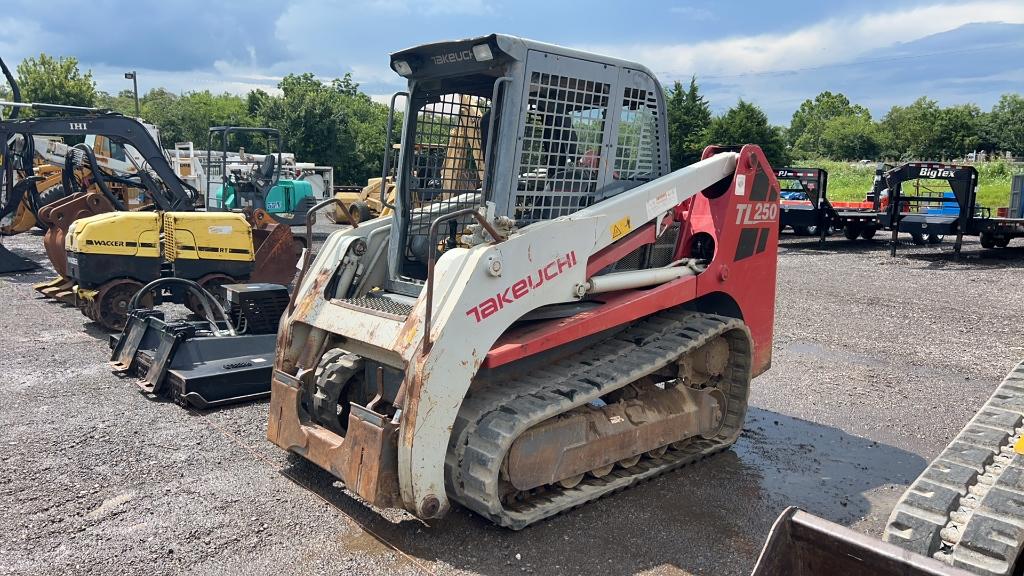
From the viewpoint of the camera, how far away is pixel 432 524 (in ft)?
14.5

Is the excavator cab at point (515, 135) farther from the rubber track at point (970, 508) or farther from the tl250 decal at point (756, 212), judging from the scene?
the rubber track at point (970, 508)

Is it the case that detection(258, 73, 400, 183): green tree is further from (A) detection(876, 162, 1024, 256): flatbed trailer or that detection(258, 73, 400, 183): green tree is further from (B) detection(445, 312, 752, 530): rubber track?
(B) detection(445, 312, 752, 530): rubber track

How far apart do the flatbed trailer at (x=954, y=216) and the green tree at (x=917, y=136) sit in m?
60.7

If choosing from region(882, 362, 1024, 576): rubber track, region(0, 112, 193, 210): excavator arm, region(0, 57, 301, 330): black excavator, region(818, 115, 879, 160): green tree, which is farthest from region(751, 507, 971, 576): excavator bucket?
region(818, 115, 879, 160): green tree

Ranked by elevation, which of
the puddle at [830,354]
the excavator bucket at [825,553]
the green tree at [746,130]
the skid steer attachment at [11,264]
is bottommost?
the skid steer attachment at [11,264]

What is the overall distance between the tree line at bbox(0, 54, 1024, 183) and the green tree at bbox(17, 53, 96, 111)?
0.06 metres

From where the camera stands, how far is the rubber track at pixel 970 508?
2.65 metres

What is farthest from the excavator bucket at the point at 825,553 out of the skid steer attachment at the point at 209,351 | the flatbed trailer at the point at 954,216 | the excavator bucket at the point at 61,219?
the flatbed trailer at the point at 954,216

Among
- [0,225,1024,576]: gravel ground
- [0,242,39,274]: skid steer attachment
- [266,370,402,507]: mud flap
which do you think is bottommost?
[0,242,39,274]: skid steer attachment

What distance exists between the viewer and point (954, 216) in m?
18.3

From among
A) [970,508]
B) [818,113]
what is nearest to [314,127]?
[970,508]

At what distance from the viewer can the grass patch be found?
117 feet

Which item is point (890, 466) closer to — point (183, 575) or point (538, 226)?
point (538, 226)

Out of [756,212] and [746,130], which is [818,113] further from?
[756,212]
